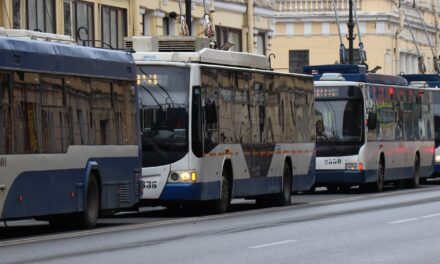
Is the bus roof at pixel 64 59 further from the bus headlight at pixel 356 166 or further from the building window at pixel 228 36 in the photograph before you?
the building window at pixel 228 36

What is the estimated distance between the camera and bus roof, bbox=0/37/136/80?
2094 cm

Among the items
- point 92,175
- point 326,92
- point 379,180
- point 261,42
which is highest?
point 261,42

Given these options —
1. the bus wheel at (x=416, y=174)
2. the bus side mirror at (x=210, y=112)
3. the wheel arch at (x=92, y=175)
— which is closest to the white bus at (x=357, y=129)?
the bus wheel at (x=416, y=174)

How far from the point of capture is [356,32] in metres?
73.8

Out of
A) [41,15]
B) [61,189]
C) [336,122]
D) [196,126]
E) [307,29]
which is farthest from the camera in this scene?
[307,29]

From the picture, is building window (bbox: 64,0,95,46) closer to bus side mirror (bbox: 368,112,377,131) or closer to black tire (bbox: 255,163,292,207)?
bus side mirror (bbox: 368,112,377,131)

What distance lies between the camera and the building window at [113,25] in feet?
150

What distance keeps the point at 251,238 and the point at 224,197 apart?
7542 mm

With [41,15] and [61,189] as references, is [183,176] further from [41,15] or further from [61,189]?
[41,15]

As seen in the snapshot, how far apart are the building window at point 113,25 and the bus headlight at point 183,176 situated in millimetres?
18932

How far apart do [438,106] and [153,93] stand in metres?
21.7

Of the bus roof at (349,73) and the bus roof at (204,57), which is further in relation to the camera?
the bus roof at (349,73)

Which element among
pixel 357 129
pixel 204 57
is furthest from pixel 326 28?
pixel 204 57

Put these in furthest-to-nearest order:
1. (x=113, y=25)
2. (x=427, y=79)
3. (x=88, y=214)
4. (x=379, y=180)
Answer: (x=427, y=79), (x=113, y=25), (x=379, y=180), (x=88, y=214)
